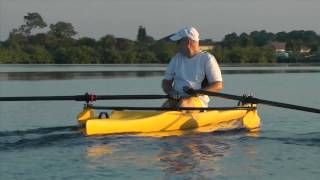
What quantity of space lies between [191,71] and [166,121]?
1414mm

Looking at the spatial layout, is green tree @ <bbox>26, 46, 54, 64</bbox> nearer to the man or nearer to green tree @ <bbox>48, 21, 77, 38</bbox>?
green tree @ <bbox>48, 21, 77, 38</bbox>

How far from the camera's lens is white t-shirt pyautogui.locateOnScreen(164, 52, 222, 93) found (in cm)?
1397

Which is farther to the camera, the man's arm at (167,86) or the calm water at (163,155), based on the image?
the man's arm at (167,86)

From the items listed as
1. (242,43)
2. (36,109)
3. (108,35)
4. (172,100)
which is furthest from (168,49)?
(172,100)

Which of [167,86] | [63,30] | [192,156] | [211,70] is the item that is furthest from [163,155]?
[63,30]

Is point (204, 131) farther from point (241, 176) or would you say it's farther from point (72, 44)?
point (72, 44)

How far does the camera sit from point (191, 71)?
46.2ft

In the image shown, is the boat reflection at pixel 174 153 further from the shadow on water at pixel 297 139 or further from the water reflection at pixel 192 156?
the shadow on water at pixel 297 139

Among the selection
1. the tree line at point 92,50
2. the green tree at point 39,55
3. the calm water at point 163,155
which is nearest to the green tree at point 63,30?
the tree line at point 92,50

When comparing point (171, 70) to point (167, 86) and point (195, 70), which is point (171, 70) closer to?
point (167, 86)

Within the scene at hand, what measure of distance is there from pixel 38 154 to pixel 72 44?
102325 mm

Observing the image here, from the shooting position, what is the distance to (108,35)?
11431 centimetres

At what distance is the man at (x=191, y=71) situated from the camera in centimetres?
1388

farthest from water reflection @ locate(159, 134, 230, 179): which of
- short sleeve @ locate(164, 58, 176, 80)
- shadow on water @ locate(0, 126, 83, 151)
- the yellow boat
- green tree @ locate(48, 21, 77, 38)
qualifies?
green tree @ locate(48, 21, 77, 38)
